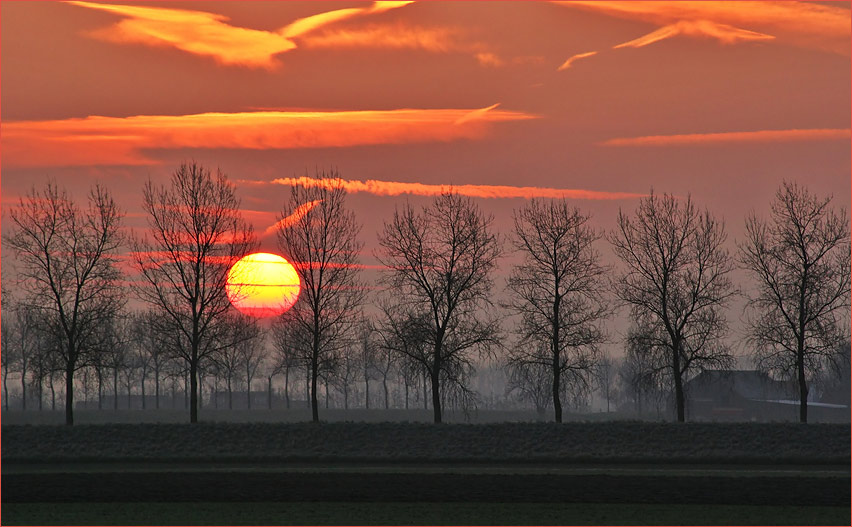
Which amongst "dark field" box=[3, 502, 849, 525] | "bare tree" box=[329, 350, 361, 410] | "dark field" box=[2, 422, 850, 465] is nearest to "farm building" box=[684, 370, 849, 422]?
"bare tree" box=[329, 350, 361, 410]

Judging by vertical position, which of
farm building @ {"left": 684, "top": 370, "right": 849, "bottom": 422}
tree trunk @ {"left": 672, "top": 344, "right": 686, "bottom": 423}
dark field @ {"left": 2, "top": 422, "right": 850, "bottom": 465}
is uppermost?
tree trunk @ {"left": 672, "top": 344, "right": 686, "bottom": 423}

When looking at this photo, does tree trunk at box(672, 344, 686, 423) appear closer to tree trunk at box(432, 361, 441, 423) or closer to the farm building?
tree trunk at box(432, 361, 441, 423)

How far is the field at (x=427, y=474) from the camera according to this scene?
82.7 feet

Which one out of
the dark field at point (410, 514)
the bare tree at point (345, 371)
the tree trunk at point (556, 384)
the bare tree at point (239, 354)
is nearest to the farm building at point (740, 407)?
the bare tree at point (345, 371)

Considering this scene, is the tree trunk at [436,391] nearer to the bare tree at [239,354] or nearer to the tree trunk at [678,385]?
the tree trunk at [678,385]

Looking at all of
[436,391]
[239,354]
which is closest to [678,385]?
[436,391]

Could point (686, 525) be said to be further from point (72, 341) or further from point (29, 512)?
point (72, 341)

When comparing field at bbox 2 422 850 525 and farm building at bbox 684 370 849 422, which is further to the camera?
farm building at bbox 684 370 849 422

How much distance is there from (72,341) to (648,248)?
33.8 meters

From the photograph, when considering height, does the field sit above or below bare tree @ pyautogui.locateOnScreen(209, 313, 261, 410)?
below

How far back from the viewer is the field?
82.7 ft

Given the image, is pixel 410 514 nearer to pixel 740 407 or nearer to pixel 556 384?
pixel 556 384

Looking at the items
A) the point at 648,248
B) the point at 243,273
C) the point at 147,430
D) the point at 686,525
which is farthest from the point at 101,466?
the point at 648,248

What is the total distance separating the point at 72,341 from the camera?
171ft
